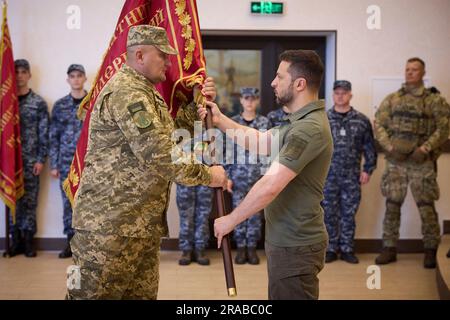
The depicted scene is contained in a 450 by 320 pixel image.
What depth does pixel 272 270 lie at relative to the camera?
2.46 meters

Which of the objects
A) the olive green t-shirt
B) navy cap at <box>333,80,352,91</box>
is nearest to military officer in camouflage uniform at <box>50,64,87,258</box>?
navy cap at <box>333,80,352,91</box>

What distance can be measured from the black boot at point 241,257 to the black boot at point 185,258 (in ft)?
1.44

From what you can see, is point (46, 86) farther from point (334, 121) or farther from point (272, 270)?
point (272, 270)

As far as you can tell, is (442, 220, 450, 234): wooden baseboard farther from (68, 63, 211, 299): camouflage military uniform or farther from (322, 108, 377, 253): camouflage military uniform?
(68, 63, 211, 299): camouflage military uniform

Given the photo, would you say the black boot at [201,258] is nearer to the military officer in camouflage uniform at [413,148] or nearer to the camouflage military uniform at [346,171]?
the camouflage military uniform at [346,171]

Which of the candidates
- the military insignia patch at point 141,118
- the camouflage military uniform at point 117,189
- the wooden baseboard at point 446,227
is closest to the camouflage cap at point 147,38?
the camouflage military uniform at point 117,189

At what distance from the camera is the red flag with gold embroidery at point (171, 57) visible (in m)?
3.06

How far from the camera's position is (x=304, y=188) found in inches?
95.5

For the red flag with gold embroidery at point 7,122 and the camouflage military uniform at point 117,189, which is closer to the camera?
the camouflage military uniform at point 117,189

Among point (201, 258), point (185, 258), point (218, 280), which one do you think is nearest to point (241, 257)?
point (201, 258)

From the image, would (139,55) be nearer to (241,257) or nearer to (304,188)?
(304,188)

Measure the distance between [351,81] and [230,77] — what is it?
50.2 inches

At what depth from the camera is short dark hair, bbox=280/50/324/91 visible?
246 cm

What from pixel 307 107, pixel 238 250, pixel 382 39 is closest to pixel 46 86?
pixel 238 250
